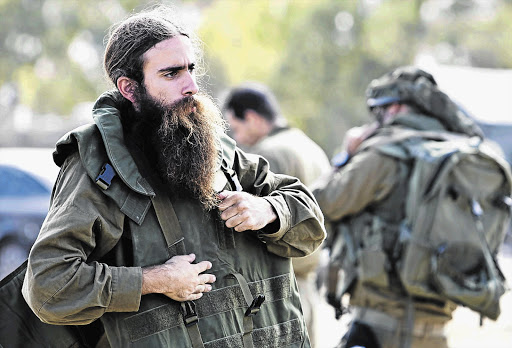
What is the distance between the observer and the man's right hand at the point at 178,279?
2.43 m

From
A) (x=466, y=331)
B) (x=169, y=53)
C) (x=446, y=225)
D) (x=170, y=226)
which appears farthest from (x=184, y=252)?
(x=466, y=331)

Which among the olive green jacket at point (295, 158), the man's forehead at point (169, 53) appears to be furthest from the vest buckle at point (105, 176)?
the olive green jacket at point (295, 158)

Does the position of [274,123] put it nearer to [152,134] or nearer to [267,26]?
[152,134]

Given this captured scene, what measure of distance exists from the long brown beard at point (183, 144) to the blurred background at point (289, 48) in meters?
17.5

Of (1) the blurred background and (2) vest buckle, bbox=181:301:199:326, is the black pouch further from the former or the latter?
(1) the blurred background

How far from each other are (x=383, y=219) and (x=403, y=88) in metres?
0.84

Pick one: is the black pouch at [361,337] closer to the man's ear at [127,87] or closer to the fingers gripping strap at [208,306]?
the fingers gripping strap at [208,306]

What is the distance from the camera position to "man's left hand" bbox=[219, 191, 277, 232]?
253 centimetres

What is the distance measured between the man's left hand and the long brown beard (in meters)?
0.08

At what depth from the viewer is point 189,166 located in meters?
2.60

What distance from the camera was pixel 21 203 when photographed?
25.0ft

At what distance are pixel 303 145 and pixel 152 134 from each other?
109 inches

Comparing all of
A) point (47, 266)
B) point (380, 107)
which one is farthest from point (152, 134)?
point (380, 107)

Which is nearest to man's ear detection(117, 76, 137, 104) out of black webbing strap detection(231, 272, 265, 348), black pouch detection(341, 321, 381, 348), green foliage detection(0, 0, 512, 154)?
black webbing strap detection(231, 272, 265, 348)
